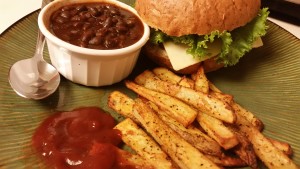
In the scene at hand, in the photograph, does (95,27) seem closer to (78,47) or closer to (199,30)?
(78,47)

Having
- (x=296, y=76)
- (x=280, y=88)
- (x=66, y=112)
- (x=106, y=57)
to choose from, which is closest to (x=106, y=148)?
(x=66, y=112)

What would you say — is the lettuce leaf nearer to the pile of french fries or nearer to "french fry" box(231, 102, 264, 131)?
the pile of french fries

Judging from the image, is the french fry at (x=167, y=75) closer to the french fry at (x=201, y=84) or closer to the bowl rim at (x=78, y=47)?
the french fry at (x=201, y=84)

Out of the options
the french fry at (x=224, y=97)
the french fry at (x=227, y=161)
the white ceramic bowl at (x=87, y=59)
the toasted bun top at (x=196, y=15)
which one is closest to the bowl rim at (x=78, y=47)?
the white ceramic bowl at (x=87, y=59)

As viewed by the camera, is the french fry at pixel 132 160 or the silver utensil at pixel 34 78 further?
the silver utensil at pixel 34 78

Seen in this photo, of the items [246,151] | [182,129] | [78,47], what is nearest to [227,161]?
[246,151]

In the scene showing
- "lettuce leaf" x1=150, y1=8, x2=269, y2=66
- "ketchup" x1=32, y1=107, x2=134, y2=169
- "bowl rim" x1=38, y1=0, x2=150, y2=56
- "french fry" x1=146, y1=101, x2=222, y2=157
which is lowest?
"ketchup" x1=32, y1=107, x2=134, y2=169

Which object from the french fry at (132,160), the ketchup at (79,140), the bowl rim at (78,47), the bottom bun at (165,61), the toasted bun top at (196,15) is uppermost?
the toasted bun top at (196,15)

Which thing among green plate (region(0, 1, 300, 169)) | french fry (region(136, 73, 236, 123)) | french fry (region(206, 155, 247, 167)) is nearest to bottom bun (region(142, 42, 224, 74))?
green plate (region(0, 1, 300, 169))
